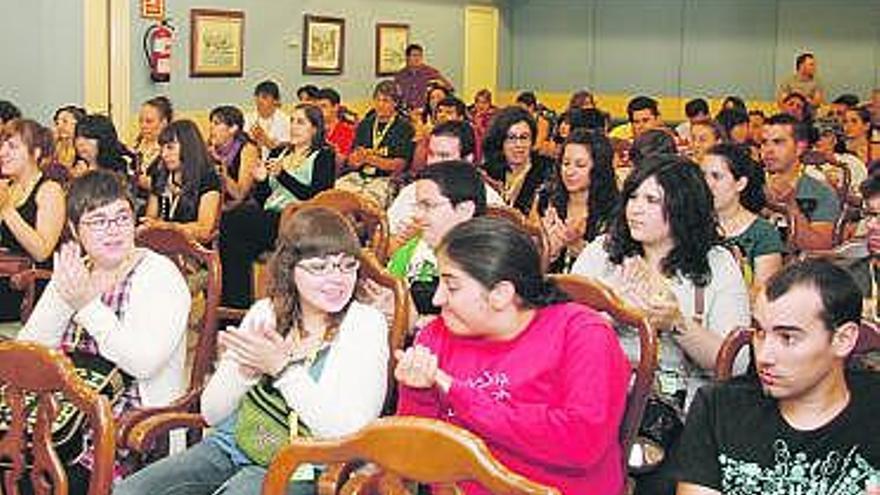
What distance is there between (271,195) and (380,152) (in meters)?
1.83

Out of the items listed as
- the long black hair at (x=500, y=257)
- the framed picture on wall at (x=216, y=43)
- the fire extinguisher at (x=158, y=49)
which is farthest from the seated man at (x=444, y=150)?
the framed picture on wall at (x=216, y=43)

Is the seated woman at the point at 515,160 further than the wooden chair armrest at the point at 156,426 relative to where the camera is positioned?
Yes

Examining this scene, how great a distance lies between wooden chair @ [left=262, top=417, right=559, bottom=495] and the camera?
1.74 metres

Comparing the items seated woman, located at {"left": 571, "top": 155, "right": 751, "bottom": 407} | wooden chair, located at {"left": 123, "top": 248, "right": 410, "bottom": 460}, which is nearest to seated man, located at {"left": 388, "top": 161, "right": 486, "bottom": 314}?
seated woman, located at {"left": 571, "top": 155, "right": 751, "bottom": 407}

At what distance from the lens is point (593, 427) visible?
8.16 ft

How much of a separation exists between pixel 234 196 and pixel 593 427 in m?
4.87

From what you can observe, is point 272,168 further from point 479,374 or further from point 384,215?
point 479,374

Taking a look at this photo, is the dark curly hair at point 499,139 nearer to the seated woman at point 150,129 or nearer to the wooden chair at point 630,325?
the seated woman at point 150,129

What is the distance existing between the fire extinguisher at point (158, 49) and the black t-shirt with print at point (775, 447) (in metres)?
7.73

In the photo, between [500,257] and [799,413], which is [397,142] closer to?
[500,257]

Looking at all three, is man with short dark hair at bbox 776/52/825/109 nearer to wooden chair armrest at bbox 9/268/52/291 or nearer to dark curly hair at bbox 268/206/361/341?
wooden chair armrest at bbox 9/268/52/291

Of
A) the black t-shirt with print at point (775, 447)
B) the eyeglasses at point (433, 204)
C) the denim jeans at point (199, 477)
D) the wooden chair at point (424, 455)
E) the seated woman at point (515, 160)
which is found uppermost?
the seated woman at point (515, 160)

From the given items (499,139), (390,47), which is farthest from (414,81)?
(499,139)

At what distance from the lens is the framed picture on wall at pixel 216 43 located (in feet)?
32.9
